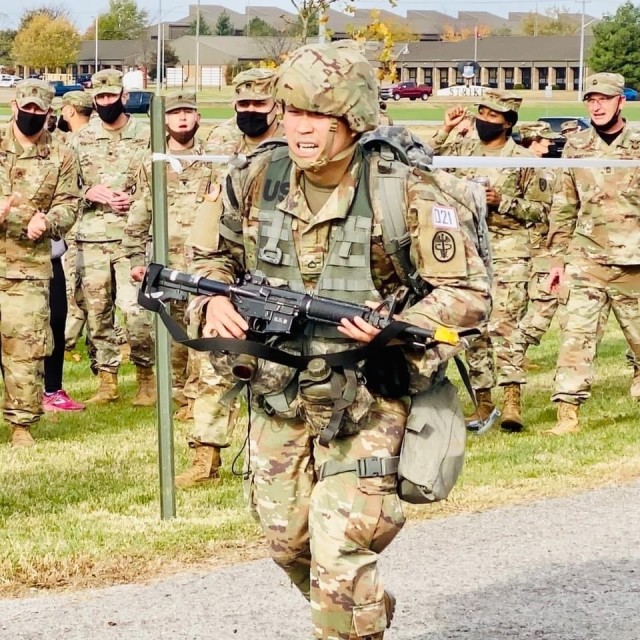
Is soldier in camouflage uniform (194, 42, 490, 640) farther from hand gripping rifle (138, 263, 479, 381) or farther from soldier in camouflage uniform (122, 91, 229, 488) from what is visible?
soldier in camouflage uniform (122, 91, 229, 488)

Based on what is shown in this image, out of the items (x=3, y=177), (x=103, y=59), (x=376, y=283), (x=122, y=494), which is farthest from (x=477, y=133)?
(x=103, y=59)

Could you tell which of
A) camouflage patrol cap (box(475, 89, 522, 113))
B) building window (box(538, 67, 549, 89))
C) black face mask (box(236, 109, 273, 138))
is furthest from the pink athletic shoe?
building window (box(538, 67, 549, 89))

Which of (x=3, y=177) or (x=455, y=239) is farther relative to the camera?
(x=3, y=177)

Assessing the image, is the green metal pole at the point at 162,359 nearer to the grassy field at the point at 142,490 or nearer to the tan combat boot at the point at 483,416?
the grassy field at the point at 142,490

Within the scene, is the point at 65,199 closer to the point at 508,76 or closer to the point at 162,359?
the point at 162,359

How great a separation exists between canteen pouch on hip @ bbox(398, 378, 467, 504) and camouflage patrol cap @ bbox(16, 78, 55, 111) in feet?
17.4

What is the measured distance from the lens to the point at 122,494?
7945mm

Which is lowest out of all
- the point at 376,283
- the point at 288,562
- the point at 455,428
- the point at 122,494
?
the point at 122,494

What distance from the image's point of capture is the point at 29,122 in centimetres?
934

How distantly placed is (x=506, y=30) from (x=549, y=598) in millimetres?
157070

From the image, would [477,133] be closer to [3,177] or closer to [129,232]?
[129,232]

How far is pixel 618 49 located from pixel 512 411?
88051 millimetres

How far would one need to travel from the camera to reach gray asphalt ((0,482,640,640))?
5461 mm

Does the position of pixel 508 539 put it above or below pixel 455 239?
below
